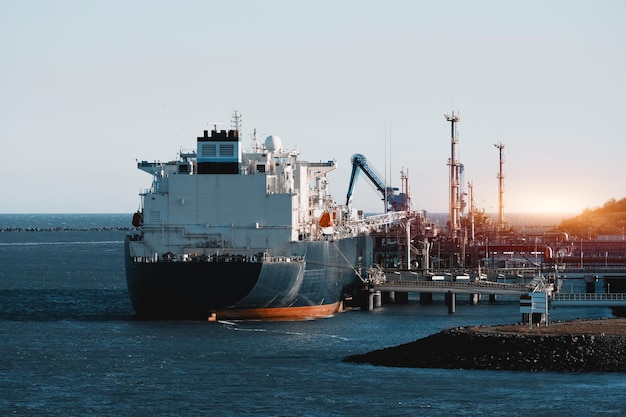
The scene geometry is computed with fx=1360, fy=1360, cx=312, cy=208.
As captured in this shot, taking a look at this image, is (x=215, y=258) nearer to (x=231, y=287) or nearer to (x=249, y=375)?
(x=231, y=287)

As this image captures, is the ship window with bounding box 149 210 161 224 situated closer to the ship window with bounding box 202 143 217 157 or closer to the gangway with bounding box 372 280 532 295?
the ship window with bounding box 202 143 217 157

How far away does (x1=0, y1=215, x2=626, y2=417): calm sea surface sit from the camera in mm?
45875

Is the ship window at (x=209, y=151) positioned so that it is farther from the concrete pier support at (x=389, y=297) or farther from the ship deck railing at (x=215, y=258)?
the concrete pier support at (x=389, y=297)

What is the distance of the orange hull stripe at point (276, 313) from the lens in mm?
68594

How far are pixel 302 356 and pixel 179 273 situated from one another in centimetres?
1185

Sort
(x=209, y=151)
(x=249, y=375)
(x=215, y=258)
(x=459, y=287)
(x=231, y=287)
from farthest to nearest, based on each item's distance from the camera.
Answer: (x=459, y=287), (x=209, y=151), (x=215, y=258), (x=231, y=287), (x=249, y=375)

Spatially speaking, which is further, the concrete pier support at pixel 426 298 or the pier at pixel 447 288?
the concrete pier support at pixel 426 298

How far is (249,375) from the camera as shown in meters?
52.1

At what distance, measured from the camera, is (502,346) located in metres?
52.6

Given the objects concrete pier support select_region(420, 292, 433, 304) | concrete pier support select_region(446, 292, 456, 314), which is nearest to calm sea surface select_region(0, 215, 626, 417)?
concrete pier support select_region(446, 292, 456, 314)

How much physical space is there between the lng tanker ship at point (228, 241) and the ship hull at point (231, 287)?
0.05 m

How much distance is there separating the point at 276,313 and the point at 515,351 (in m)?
20.3

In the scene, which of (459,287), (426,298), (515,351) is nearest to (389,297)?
(426,298)

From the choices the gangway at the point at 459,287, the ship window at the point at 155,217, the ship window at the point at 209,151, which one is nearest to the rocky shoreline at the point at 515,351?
the ship window at the point at 155,217
